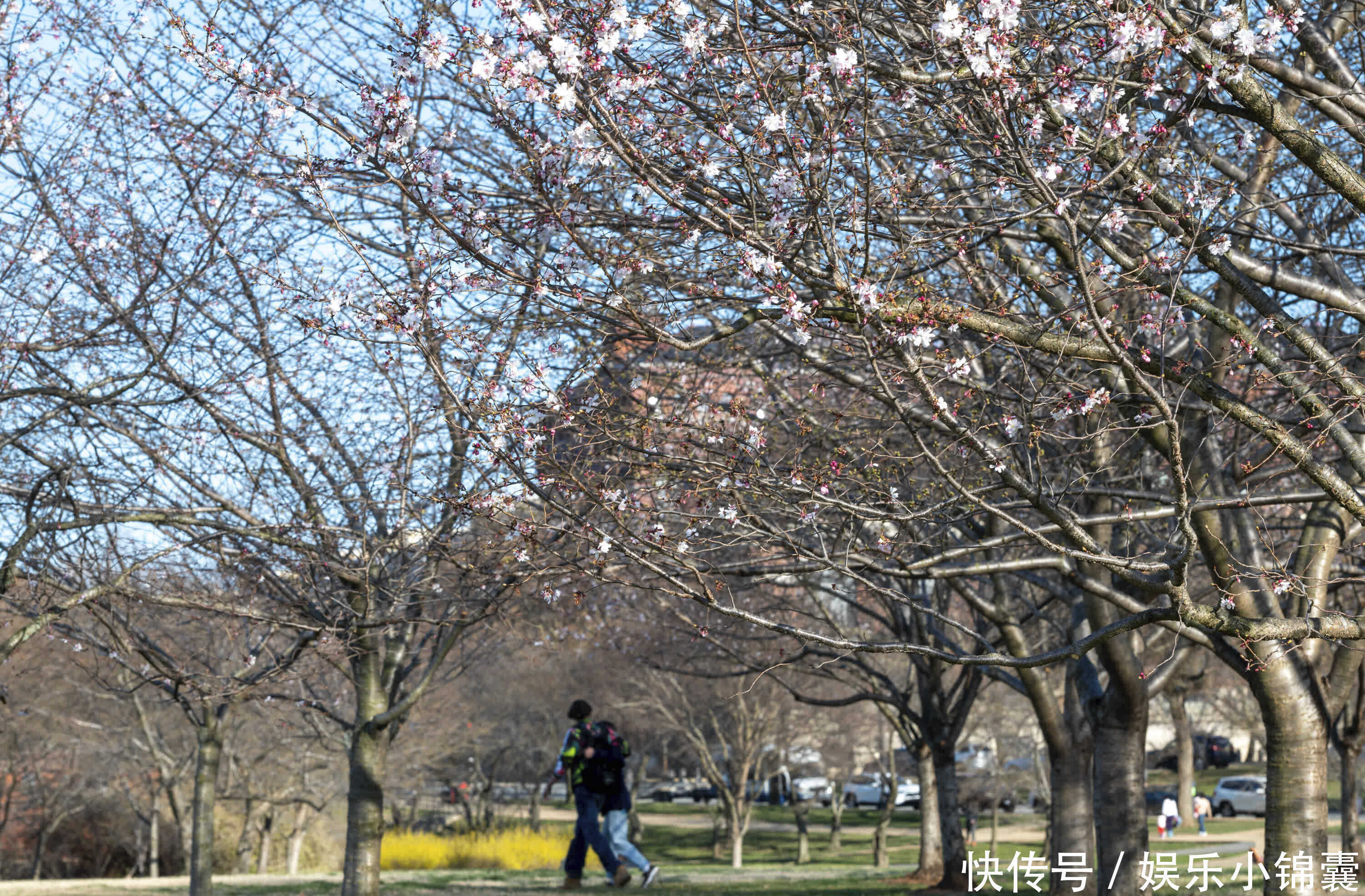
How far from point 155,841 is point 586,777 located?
1984 cm

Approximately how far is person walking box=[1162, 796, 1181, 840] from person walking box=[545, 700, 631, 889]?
20660 millimetres

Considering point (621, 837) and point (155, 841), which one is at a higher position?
point (621, 837)

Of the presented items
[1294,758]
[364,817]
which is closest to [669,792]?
[364,817]

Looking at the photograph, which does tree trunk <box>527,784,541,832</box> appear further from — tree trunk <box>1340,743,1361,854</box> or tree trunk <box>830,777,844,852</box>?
tree trunk <box>1340,743,1361,854</box>

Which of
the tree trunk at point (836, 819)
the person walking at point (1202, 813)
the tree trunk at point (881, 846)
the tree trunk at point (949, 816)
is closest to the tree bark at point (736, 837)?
the tree trunk at point (881, 846)

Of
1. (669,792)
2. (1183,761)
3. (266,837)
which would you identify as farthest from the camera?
(669,792)

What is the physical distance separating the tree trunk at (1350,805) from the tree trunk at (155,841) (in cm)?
2274

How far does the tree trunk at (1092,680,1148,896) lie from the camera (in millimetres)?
9125

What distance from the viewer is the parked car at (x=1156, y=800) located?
1425 inches

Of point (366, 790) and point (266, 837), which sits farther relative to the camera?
point (266, 837)

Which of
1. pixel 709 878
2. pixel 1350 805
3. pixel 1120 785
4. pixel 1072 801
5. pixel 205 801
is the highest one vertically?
pixel 1120 785

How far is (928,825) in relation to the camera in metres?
20.3

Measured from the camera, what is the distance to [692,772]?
58531mm

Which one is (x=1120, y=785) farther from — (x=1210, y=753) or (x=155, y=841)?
(x=1210, y=753)
